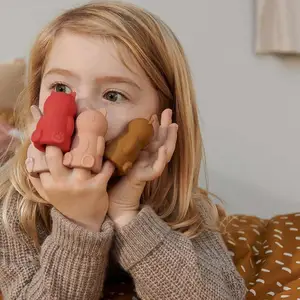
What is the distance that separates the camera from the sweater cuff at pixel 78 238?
30.3 inches

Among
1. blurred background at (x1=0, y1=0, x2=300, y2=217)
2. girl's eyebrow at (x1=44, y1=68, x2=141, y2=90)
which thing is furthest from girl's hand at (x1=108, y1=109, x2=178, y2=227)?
blurred background at (x1=0, y1=0, x2=300, y2=217)

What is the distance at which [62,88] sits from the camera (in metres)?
0.86

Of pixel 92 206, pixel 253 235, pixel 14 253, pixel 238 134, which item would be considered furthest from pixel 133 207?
pixel 238 134

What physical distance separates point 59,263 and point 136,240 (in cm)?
12

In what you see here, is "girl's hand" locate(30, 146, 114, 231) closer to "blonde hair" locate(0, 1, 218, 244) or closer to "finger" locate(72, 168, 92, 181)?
"finger" locate(72, 168, 92, 181)

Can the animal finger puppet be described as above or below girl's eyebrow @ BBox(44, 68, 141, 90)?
below

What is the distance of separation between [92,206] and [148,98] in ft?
0.68

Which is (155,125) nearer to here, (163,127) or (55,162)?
(163,127)

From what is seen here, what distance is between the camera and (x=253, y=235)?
123 cm

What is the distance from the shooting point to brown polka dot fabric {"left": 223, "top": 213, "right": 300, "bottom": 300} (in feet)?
3.37

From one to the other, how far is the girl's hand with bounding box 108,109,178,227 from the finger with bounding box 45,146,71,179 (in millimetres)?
114

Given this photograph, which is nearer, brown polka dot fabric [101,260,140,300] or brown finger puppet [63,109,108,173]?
brown finger puppet [63,109,108,173]

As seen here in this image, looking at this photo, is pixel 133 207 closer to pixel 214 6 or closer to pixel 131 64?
pixel 131 64

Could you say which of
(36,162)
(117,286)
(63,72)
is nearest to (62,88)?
(63,72)
